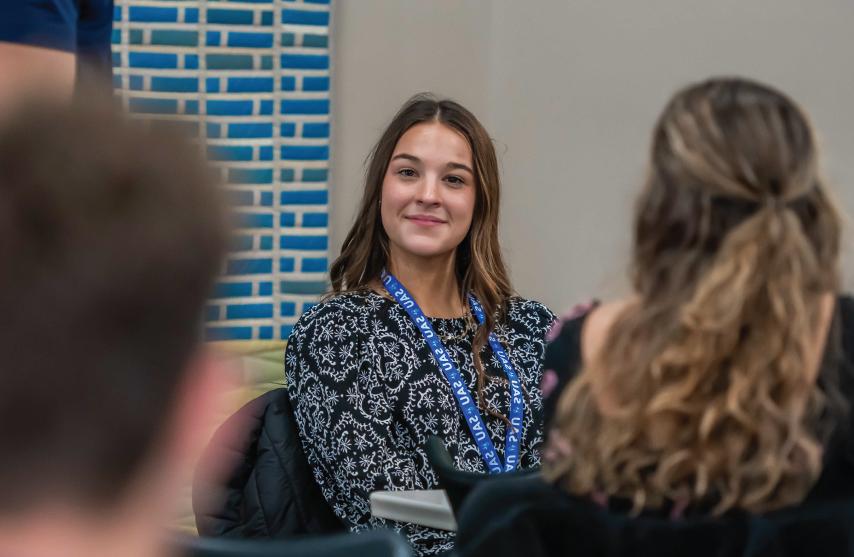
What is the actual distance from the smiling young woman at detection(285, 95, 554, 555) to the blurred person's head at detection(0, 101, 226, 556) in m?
2.17

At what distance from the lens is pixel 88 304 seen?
2.12 feet

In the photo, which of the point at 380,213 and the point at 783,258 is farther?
the point at 380,213

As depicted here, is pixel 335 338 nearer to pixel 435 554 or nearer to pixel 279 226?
pixel 435 554

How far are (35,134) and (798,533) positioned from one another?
1133 mm

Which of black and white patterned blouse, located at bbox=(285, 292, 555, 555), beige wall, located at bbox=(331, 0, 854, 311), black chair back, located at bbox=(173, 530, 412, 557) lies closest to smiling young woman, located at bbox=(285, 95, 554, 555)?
black and white patterned blouse, located at bbox=(285, 292, 555, 555)

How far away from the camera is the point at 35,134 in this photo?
0.65 m

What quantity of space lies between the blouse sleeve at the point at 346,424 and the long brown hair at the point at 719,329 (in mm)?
1256

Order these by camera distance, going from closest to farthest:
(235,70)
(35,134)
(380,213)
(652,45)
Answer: (35,134) < (380,213) < (652,45) < (235,70)

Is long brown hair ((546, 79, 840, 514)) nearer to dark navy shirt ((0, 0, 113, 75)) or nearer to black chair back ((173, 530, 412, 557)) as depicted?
black chair back ((173, 530, 412, 557))

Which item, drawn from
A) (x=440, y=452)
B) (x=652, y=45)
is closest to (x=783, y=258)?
(x=440, y=452)

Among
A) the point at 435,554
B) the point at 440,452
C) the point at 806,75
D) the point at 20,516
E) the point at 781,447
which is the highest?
the point at 806,75

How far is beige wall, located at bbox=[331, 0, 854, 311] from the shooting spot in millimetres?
3908

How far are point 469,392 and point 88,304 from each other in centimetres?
237

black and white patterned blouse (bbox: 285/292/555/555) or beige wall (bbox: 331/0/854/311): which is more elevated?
beige wall (bbox: 331/0/854/311)
